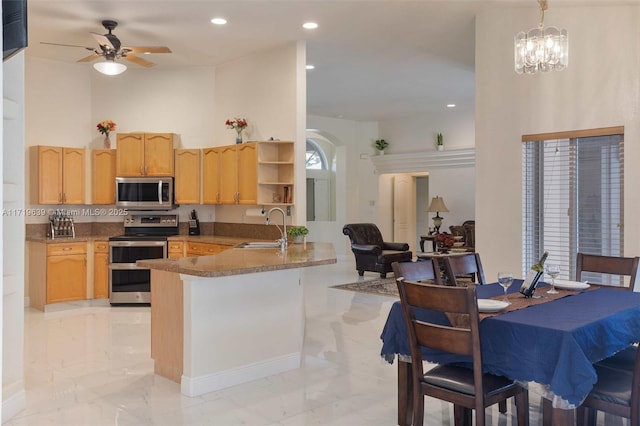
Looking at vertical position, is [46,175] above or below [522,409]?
above

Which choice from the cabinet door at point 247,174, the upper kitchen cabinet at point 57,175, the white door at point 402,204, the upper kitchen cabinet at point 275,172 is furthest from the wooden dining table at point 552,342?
the white door at point 402,204

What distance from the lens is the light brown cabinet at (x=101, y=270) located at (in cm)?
717

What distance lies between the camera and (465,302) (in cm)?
242

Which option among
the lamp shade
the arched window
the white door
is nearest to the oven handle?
the lamp shade

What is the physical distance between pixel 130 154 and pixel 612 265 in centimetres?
599

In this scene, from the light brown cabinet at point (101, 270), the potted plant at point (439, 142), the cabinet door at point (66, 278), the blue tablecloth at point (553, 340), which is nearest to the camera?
the blue tablecloth at point (553, 340)

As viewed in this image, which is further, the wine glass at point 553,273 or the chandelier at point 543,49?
the chandelier at point 543,49

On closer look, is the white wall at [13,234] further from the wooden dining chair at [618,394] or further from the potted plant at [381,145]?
the potted plant at [381,145]

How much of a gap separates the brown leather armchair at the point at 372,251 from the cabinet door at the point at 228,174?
10.4 ft

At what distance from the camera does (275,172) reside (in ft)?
22.9

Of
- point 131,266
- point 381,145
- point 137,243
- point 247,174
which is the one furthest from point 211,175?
point 381,145

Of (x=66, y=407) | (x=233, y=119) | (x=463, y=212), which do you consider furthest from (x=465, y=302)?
(x=463, y=212)

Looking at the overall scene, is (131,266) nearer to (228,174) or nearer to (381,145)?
(228,174)

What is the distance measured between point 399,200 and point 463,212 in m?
1.94
